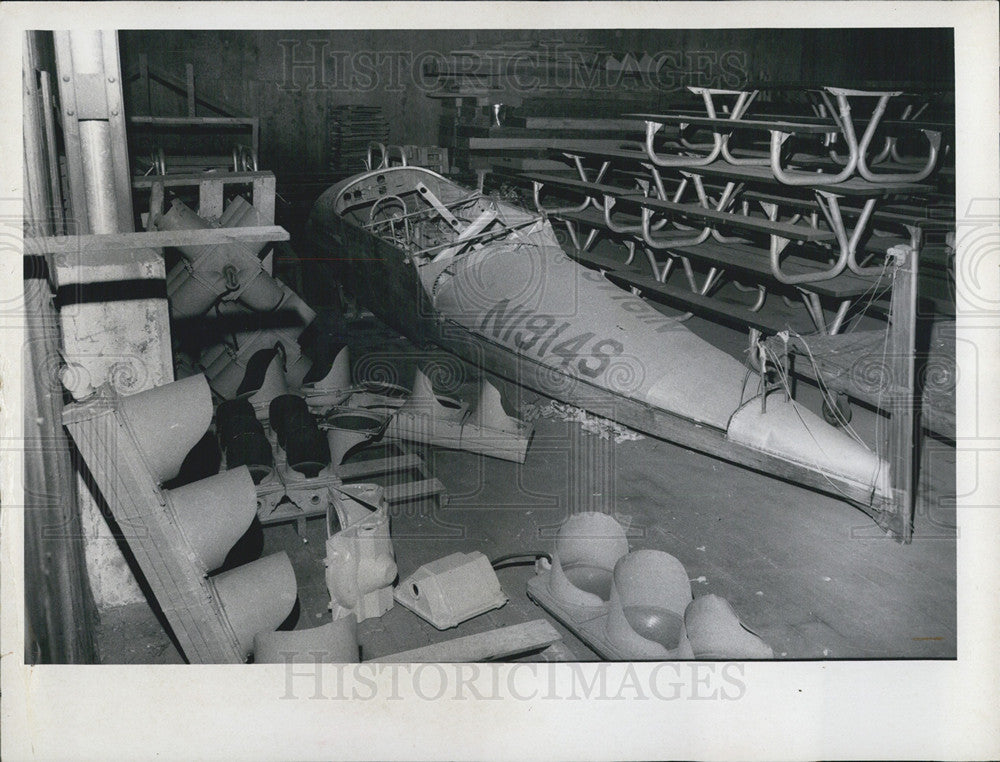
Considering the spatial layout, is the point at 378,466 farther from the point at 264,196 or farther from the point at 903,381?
the point at 264,196

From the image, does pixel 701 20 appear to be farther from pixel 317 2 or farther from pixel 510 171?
pixel 510 171

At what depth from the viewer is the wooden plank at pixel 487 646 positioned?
2588mm

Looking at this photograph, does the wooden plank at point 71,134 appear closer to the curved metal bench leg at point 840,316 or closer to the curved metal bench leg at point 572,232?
the curved metal bench leg at point 840,316

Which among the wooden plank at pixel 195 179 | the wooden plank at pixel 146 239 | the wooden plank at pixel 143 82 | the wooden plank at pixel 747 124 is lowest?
the wooden plank at pixel 146 239

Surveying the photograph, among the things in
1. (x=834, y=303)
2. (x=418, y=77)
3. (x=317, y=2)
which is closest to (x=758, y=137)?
(x=834, y=303)

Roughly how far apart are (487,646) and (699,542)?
137 cm

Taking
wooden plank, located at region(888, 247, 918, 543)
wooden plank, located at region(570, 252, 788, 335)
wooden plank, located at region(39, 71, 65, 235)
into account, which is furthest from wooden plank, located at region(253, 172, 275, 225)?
wooden plank, located at region(888, 247, 918, 543)

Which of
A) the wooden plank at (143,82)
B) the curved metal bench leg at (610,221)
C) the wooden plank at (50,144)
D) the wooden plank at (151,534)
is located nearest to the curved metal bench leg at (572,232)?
the curved metal bench leg at (610,221)

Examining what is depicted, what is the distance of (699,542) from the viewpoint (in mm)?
3611

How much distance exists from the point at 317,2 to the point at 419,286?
2.82 metres

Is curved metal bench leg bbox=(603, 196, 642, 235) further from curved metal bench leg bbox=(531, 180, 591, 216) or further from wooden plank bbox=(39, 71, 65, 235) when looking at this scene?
wooden plank bbox=(39, 71, 65, 235)

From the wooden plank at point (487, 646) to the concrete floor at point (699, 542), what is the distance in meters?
0.17

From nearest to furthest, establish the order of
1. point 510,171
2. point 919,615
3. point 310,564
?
point 919,615 < point 310,564 < point 510,171

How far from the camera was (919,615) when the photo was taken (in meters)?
3.08
